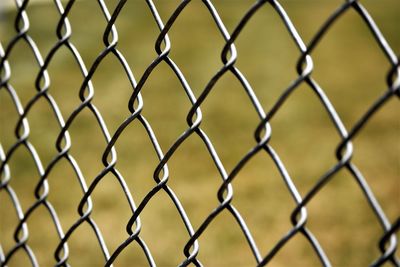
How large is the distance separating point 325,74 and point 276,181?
50.1 inches

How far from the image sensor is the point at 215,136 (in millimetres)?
3902

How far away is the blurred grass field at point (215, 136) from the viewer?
3.04 metres

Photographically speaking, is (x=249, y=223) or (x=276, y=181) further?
(x=276, y=181)

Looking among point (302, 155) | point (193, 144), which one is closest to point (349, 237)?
point (302, 155)

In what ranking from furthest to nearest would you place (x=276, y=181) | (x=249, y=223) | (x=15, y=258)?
(x=276, y=181) → (x=249, y=223) → (x=15, y=258)

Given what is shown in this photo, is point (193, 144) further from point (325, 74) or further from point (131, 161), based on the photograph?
point (325, 74)

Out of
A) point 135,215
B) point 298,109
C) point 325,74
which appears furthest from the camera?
point 325,74

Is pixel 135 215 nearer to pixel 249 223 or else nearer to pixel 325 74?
pixel 249 223

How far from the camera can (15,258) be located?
288 centimetres

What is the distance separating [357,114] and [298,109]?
364 millimetres

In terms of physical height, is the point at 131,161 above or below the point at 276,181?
above

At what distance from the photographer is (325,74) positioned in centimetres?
449

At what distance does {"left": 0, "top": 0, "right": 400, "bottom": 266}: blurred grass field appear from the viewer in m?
3.04

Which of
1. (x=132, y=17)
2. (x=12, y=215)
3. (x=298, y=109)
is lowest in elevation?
Result: (x=298, y=109)
